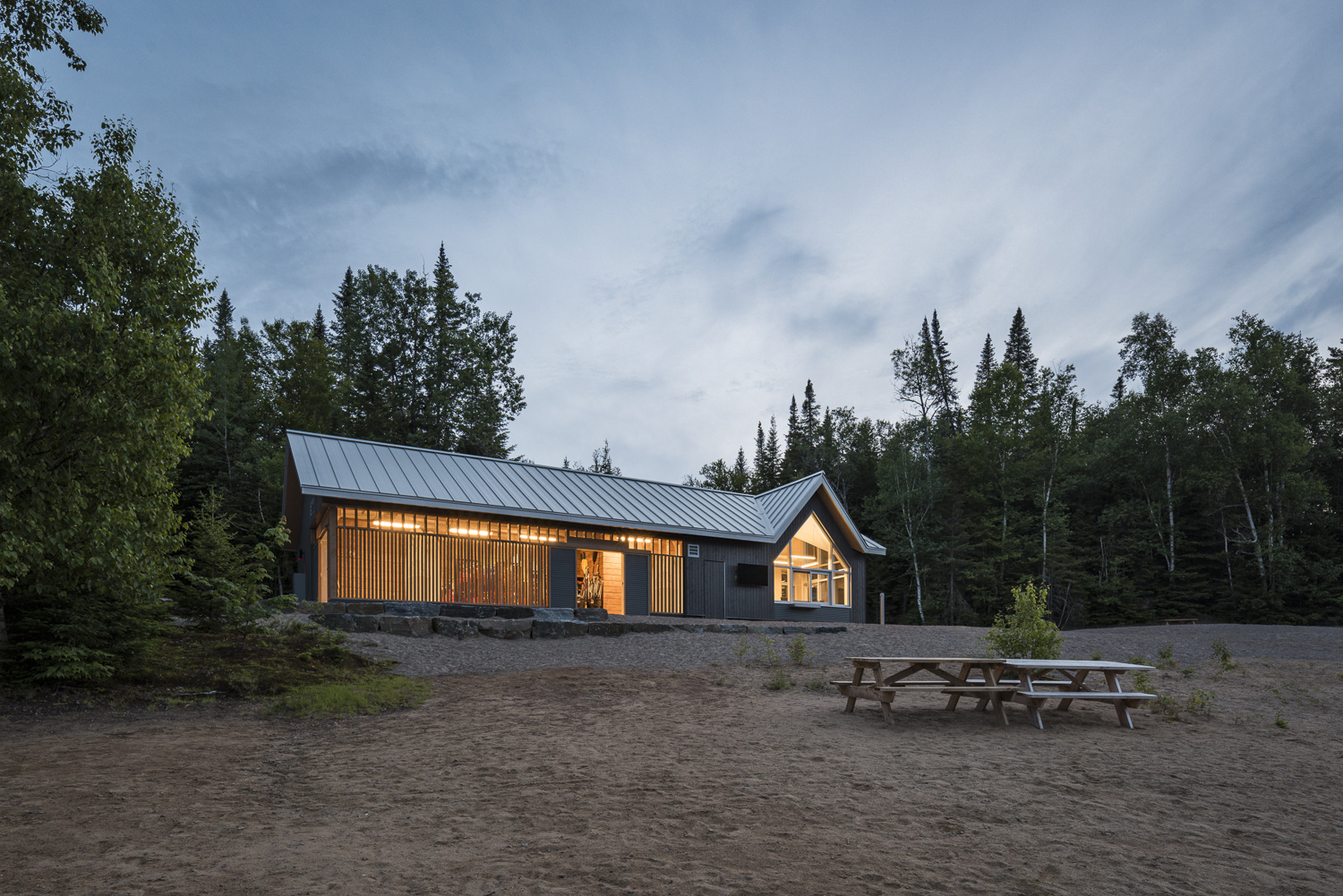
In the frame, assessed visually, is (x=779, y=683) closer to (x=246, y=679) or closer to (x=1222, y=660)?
(x=246, y=679)

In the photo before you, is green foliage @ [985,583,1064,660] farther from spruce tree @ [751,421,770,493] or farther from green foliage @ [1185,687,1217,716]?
spruce tree @ [751,421,770,493]

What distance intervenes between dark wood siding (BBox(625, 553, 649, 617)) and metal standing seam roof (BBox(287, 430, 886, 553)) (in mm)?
1144

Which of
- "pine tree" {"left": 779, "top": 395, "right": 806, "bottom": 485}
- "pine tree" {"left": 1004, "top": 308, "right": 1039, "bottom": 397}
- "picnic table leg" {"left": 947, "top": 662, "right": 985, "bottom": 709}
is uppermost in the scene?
"pine tree" {"left": 1004, "top": 308, "right": 1039, "bottom": 397}

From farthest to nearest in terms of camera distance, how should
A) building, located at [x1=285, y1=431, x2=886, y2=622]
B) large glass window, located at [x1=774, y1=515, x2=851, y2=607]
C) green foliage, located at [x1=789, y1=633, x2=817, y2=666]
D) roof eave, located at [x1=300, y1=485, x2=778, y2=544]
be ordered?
large glass window, located at [x1=774, y1=515, x2=851, y2=607] → building, located at [x1=285, y1=431, x2=886, y2=622] → roof eave, located at [x1=300, y1=485, x2=778, y2=544] → green foliage, located at [x1=789, y1=633, x2=817, y2=666]

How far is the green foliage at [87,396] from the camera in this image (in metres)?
7.05

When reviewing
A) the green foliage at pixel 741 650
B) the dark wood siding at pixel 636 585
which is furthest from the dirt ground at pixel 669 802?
the dark wood siding at pixel 636 585

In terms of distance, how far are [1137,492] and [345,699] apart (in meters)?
37.5

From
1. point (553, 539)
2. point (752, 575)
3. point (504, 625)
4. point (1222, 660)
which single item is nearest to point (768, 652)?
point (504, 625)

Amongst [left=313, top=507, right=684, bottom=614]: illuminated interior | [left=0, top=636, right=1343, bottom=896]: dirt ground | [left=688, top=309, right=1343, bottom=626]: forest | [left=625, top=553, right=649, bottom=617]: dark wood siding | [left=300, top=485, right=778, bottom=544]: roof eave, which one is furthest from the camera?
[left=688, top=309, right=1343, bottom=626]: forest

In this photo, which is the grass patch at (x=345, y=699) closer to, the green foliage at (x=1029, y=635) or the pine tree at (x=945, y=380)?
the green foliage at (x=1029, y=635)

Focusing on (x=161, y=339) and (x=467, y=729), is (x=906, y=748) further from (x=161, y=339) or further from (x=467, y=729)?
(x=161, y=339)

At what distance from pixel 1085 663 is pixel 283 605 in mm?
10900

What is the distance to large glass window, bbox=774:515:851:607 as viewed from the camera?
23406mm

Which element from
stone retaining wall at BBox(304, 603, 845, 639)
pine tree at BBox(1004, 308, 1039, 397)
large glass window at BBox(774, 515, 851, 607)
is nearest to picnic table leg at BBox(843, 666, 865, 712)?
stone retaining wall at BBox(304, 603, 845, 639)
